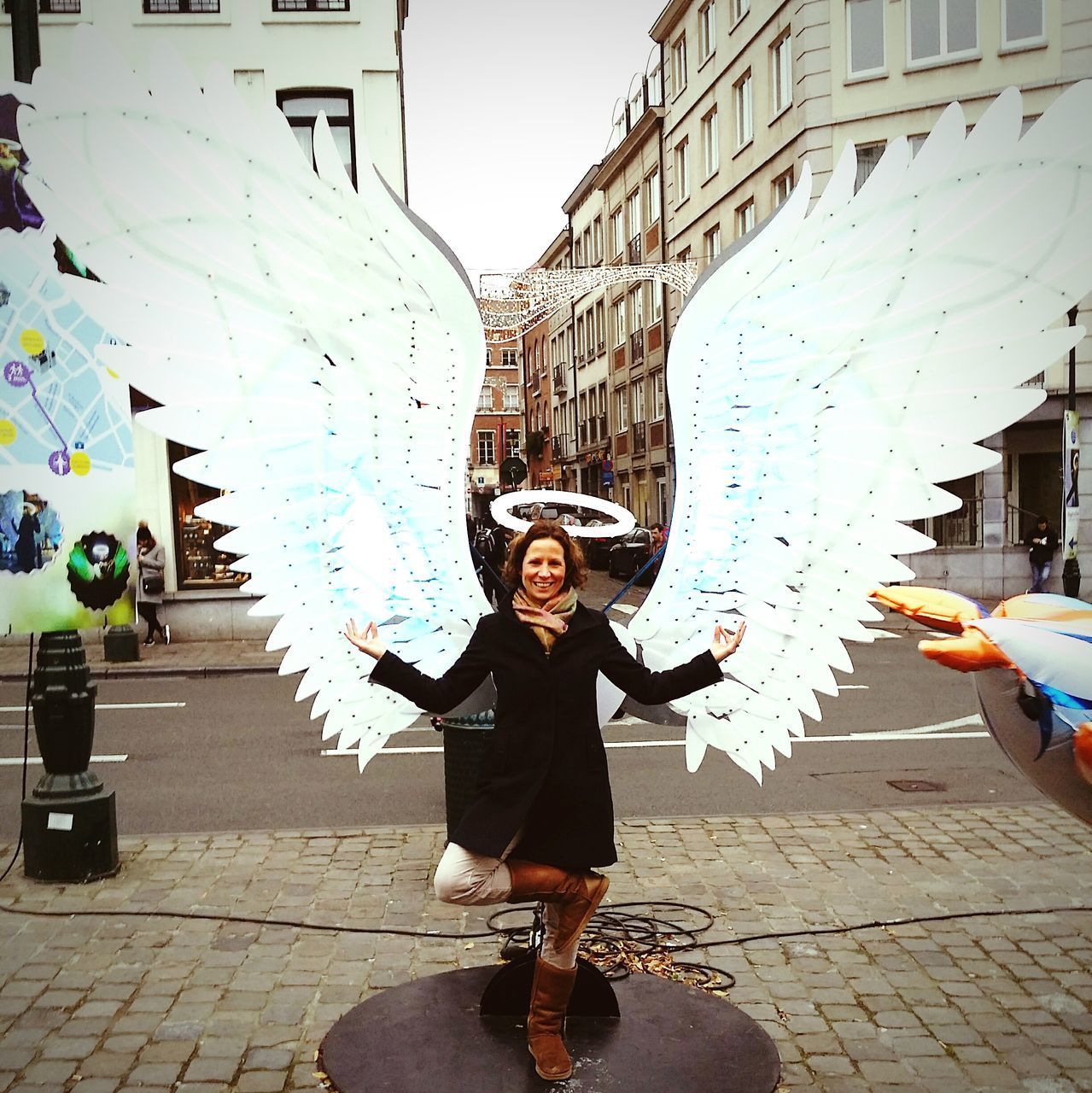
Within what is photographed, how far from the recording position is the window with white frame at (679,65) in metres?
23.5

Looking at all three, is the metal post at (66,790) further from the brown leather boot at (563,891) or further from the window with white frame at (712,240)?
the window with white frame at (712,240)

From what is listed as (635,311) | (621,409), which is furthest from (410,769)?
(621,409)

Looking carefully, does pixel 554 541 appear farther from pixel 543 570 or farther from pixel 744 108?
pixel 744 108

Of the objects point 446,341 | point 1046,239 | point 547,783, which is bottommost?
point 547,783

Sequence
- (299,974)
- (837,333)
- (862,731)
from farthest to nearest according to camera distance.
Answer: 1. (862,731)
2. (299,974)
3. (837,333)

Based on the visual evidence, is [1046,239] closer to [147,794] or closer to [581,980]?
[581,980]

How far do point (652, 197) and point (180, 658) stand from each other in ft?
56.9

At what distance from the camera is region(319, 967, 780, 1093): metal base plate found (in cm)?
347

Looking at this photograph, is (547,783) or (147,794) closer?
(547,783)

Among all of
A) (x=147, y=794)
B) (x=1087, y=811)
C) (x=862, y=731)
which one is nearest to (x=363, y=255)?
(x=1087, y=811)

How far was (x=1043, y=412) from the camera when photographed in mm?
19312

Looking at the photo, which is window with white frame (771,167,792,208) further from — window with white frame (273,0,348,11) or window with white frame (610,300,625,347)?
window with white frame (610,300,625,347)

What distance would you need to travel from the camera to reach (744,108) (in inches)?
846

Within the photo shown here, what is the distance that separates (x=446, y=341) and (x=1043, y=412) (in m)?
18.4
